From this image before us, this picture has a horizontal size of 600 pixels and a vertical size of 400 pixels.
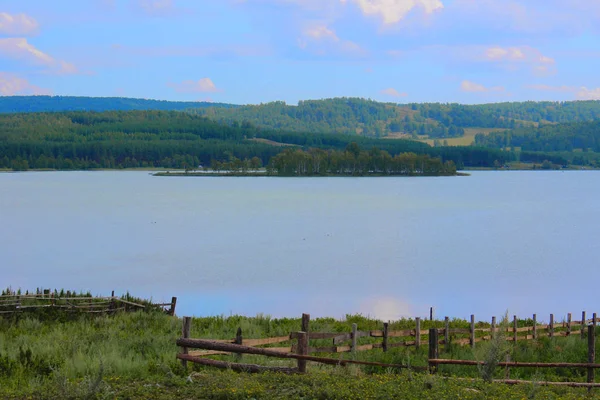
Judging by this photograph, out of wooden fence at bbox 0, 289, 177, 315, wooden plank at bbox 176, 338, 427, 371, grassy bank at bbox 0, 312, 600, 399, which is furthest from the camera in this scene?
wooden fence at bbox 0, 289, 177, 315

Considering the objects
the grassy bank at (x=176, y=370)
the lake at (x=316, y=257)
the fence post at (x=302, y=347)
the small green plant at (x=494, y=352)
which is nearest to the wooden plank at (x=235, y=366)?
the fence post at (x=302, y=347)

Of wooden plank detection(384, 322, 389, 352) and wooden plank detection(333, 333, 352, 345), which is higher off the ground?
wooden plank detection(333, 333, 352, 345)

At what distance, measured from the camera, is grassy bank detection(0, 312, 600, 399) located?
38.9 ft

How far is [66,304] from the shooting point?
24094 mm

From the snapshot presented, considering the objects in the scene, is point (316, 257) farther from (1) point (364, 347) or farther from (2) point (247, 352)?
(2) point (247, 352)

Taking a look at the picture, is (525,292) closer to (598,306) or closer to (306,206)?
(598,306)

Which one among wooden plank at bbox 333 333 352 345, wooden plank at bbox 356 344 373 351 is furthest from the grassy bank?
wooden plank at bbox 333 333 352 345

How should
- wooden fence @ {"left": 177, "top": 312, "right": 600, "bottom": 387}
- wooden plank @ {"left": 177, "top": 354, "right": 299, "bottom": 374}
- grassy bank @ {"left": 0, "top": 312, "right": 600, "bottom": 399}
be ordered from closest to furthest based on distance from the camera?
1. grassy bank @ {"left": 0, "top": 312, "right": 600, "bottom": 399}
2. wooden fence @ {"left": 177, "top": 312, "right": 600, "bottom": 387}
3. wooden plank @ {"left": 177, "top": 354, "right": 299, "bottom": 374}

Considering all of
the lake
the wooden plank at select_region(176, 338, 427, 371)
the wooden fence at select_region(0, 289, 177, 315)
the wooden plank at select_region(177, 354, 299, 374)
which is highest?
the wooden plank at select_region(176, 338, 427, 371)

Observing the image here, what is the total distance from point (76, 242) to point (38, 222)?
797 inches

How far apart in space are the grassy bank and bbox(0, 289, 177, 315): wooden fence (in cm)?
66

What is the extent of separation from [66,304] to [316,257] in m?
31.2

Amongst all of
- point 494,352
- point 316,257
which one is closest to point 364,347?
point 494,352

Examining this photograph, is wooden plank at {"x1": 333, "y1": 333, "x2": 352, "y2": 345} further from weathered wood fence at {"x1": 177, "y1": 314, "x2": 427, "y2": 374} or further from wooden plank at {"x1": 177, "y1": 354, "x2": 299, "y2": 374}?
wooden plank at {"x1": 177, "y1": 354, "x2": 299, "y2": 374}
